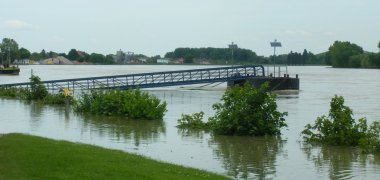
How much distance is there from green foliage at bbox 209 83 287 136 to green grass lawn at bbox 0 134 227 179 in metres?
7.51

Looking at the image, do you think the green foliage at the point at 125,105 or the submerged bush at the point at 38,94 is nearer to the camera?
the green foliage at the point at 125,105

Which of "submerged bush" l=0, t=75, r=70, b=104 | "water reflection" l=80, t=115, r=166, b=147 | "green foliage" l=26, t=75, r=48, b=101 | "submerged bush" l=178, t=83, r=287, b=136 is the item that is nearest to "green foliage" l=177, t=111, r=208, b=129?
"water reflection" l=80, t=115, r=166, b=147

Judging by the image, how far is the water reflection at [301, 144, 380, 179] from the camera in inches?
533

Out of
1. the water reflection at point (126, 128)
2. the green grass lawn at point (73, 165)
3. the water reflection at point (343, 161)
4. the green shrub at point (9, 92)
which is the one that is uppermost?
the green grass lawn at point (73, 165)

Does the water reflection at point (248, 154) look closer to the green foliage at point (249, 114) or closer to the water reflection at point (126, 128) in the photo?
the green foliage at point (249, 114)

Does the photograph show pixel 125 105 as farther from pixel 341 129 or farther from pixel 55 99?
pixel 341 129

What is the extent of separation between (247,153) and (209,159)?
1.72 meters

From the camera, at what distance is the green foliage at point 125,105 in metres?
25.1

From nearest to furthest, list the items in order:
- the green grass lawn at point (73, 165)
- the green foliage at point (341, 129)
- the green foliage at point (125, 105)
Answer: the green grass lawn at point (73, 165) → the green foliage at point (341, 129) → the green foliage at point (125, 105)

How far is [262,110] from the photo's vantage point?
788 inches

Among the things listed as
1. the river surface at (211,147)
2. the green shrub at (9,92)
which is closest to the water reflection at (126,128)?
the river surface at (211,147)

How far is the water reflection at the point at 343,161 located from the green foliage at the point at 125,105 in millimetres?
8434

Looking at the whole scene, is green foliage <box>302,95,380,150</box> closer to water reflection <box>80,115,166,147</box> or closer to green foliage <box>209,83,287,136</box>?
green foliage <box>209,83,287,136</box>

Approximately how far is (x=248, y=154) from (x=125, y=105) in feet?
33.3
